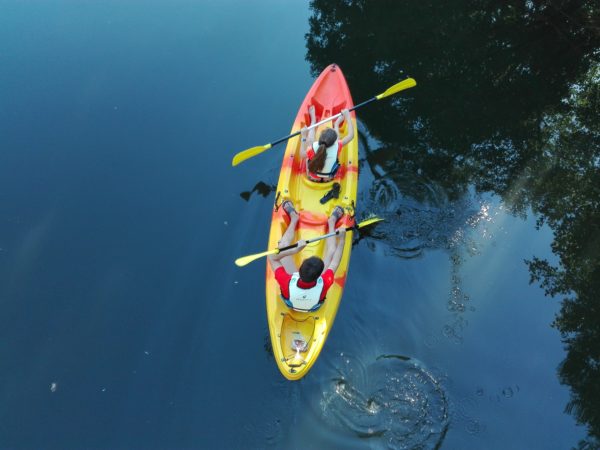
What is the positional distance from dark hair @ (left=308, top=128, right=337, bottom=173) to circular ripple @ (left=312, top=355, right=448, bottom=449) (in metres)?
2.75

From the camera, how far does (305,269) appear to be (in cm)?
526

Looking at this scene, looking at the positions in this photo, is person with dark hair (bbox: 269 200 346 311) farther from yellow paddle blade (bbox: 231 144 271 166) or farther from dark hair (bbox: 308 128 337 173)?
yellow paddle blade (bbox: 231 144 271 166)

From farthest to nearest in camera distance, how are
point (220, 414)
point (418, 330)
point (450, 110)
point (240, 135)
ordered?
point (450, 110), point (240, 135), point (418, 330), point (220, 414)

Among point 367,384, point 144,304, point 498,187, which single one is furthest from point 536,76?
point 144,304

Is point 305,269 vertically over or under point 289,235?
under

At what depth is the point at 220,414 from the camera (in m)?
5.64

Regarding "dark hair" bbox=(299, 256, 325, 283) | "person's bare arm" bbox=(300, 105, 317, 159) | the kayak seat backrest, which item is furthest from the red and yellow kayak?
"dark hair" bbox=(299, 256, 325, 283)

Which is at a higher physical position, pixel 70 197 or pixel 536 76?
pixel 536 76

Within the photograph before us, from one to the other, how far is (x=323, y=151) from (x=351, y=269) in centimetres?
176

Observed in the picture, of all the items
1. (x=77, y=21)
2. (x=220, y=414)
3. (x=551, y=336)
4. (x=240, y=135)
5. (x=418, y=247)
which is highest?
(x=77, y=21)

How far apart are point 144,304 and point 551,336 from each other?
18.6 ft

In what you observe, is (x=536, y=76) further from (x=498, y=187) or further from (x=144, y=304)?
(x=144, y=304)

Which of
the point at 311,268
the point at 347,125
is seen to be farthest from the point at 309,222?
the point at 347,125

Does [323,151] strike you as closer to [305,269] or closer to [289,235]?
[289,235]
